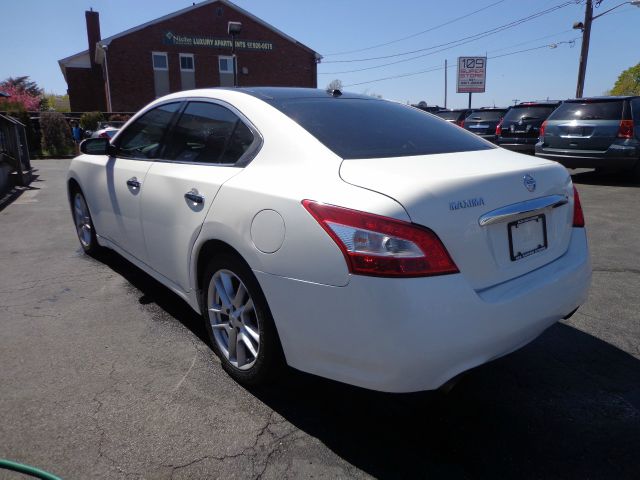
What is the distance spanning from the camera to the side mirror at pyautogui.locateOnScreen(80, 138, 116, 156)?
4184 millimetres

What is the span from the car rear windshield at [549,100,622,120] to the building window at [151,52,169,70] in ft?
98.9

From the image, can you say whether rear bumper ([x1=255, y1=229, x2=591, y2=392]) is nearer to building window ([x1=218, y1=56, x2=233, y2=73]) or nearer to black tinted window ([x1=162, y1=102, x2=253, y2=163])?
black tinted window ([x1=162, y1=102, x2=253, y2=163])

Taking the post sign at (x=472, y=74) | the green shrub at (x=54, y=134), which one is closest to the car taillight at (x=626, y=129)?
the green shrub at (x=54, y=134)

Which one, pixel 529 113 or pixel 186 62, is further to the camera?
pixel 186 62

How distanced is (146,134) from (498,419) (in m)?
3.09

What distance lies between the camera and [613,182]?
10.6 meters

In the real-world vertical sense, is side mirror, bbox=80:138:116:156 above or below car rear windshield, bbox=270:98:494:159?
below

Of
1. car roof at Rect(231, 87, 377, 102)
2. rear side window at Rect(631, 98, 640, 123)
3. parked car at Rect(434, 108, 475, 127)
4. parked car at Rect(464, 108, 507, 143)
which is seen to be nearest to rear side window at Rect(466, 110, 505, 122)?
parked car at Rect(464, 108, 507, 143)

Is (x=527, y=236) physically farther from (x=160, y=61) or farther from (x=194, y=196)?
(x=160, y=61)

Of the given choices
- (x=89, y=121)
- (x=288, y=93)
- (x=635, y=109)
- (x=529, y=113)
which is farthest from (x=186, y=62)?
(x=288, y=93)

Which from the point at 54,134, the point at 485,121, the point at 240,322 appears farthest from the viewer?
the point at 54,134

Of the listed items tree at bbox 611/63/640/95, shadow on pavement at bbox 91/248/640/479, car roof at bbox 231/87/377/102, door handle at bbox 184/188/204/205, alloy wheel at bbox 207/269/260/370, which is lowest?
shadow on pavement at bbox 91/248/640/479

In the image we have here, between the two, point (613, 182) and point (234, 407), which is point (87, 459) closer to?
point (234, 407)

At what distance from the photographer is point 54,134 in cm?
2261
